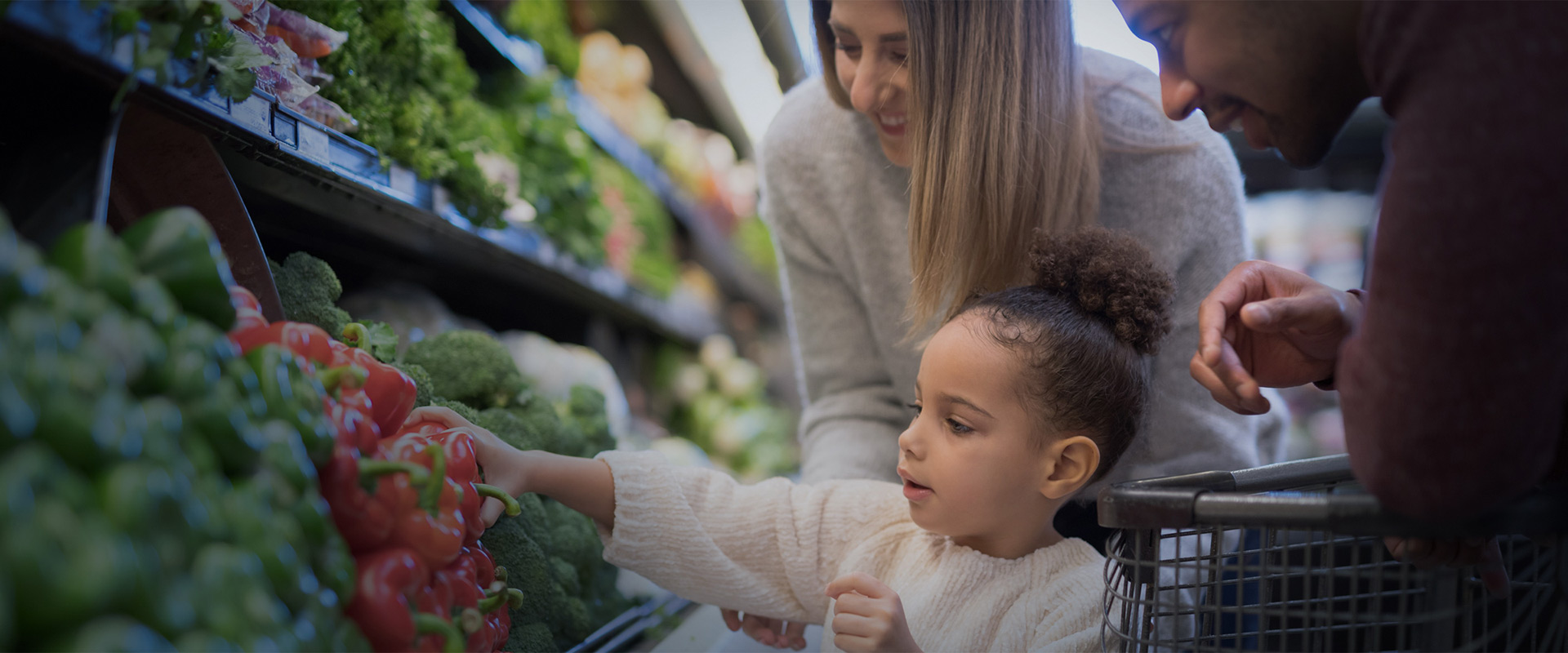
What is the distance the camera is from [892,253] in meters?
1.68

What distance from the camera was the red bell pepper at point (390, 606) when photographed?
725 millimetres

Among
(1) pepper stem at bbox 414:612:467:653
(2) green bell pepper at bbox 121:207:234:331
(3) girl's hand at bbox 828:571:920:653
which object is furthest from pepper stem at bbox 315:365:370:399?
(3) girl's hand at bbox 828:571:920:653

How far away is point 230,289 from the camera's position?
2.44 ft

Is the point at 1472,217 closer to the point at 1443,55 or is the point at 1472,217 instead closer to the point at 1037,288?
the point at 1443,55

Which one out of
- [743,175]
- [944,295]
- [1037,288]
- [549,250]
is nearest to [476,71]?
[549,250]

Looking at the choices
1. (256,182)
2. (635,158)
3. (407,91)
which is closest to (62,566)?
(256,182)

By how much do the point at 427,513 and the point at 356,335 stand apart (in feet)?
1.03

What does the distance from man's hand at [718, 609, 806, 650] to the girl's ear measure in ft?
1.50

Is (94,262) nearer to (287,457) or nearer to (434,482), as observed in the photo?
(287,457)

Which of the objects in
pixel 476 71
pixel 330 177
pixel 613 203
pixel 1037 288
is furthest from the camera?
pixel 613 203

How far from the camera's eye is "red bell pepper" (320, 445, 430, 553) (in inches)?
29.2

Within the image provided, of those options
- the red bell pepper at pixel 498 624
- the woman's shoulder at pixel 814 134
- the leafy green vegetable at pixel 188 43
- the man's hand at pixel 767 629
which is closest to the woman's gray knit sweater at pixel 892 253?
the woman's shoulder at pixel 814 134

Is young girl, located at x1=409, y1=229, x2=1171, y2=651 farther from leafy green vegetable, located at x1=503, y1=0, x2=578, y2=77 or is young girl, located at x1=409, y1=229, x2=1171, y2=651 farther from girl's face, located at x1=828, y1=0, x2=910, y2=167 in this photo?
leafy green vegetable, located at x1=503, y1=0, x2=578, y2=77

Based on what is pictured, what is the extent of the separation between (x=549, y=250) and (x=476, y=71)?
638 mm
